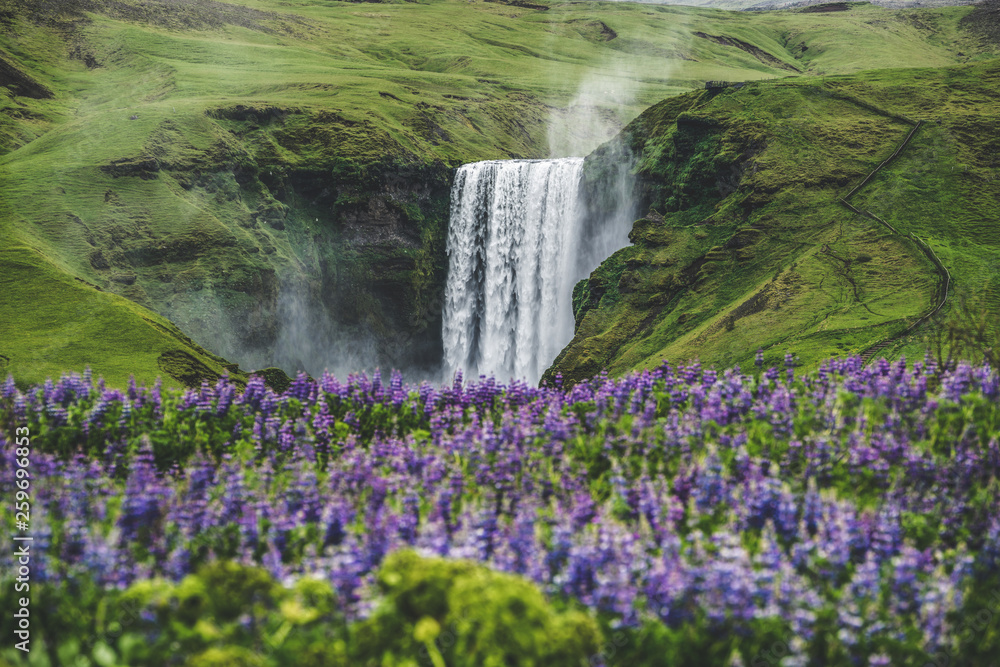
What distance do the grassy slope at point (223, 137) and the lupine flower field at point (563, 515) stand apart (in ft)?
44.6

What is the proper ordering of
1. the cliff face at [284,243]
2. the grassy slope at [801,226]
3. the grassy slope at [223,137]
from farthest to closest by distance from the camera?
the cliff face at [284,243]
the grassy slope at [223,137]
the grassy slope at [801,226]

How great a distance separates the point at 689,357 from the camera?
882 inches

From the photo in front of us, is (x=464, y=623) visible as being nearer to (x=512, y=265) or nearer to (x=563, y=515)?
(x=563, y=515)

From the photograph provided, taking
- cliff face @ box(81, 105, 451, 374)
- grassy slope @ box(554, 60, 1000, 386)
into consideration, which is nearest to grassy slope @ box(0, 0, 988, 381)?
cliff face @ box(81, 105, 451, 374)

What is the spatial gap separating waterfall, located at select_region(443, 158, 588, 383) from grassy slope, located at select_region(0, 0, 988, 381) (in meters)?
3.06

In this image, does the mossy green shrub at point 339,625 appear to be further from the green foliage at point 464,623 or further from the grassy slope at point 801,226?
the grassy slope at point 801,226

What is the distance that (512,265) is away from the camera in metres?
46.7

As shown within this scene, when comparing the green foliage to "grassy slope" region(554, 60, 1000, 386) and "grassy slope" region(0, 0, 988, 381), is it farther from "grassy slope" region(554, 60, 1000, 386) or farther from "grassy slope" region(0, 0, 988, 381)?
"grassy slope" region(0, 0, 988, 381)

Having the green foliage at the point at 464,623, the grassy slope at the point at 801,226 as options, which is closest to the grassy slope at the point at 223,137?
the grassy slope at the point at 801,226

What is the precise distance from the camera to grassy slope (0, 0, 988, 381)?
3691cm

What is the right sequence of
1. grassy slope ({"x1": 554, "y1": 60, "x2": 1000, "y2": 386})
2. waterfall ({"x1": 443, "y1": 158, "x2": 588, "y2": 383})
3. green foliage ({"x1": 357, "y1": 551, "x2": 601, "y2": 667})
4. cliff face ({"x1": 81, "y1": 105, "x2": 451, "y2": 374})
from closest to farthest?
green foliage ({"x1": 357, "y1": 551, "x2": 601, "y2": 667})
grassy slope ({"x1": 554, "y1": 60, "x2": 1000, "y2": 386})
cliff face ({"x1": 81, "y1": 105, "x2": 451, "y2": 374})
waterfall ({"x1": 443, "y1": 158, "x2": 588, "y2": 383})

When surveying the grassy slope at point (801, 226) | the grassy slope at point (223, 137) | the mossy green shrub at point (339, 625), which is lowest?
the mossy green shrub at point (339, 625)

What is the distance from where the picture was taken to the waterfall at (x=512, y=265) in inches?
1703

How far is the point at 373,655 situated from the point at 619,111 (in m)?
90.9
